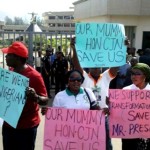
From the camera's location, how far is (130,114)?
3.78m

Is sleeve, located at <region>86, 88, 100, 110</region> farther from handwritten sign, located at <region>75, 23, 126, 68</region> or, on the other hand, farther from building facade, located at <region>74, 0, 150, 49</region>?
building facade, located at <region>74, 0, 150, 49</region>

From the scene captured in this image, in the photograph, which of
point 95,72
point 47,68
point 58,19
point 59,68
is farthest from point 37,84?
point 58,19

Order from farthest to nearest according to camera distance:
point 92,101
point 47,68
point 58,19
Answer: point 58,19 < point 47,68 < point 92,101

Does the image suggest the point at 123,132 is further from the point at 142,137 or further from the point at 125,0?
the point at 125,0

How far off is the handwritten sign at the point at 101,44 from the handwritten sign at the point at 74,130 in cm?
68

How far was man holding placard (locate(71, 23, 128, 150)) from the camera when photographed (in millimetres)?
4016

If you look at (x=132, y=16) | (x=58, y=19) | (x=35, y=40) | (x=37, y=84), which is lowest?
(x=37, y=84)

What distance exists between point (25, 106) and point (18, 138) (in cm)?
34

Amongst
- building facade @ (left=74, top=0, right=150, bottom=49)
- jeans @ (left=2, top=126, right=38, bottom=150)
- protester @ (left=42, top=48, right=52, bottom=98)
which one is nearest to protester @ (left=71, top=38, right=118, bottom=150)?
jeans @ (left=2, top=126, right=38, bottom=150)

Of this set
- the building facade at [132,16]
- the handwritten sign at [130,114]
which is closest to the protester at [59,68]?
the handwritten sign at [130,114]

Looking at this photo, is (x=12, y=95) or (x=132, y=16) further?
(x=132, y=16)

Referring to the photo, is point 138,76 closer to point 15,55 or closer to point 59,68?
point 15,55

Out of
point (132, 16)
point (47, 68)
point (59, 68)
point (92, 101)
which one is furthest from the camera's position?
point (132, 16)

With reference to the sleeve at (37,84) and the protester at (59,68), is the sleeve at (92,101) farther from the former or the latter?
the protester at (59,68)
